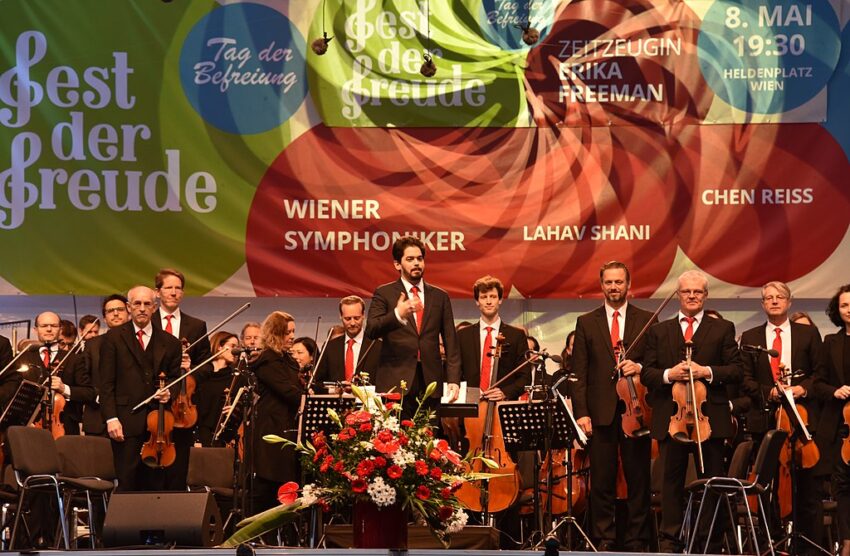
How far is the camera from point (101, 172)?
10.4 metres

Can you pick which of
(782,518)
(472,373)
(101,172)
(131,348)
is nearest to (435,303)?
(472,373)

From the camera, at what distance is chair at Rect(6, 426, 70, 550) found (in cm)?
807

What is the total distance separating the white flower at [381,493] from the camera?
4977 mm

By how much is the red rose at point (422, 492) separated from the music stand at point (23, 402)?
442 centimetres

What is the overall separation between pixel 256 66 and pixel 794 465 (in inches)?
194

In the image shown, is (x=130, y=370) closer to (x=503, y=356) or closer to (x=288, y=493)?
(x=503, y=356)

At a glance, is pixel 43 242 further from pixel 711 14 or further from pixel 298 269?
pixel 711 14

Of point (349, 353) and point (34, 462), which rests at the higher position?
point (349, 353)

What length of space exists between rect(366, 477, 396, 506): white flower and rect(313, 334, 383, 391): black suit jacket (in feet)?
13.1

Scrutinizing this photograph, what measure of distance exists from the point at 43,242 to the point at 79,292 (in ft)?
1.54

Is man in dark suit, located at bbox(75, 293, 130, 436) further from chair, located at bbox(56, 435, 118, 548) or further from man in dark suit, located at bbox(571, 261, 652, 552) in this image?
man in dark suit, located at bbox(571, 261, 652, 552)

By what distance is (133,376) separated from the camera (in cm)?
890

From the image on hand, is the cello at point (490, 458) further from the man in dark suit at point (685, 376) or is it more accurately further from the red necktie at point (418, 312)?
the man in dark suit at point (685, 376)

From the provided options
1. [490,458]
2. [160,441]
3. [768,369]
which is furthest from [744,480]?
[160,441]
